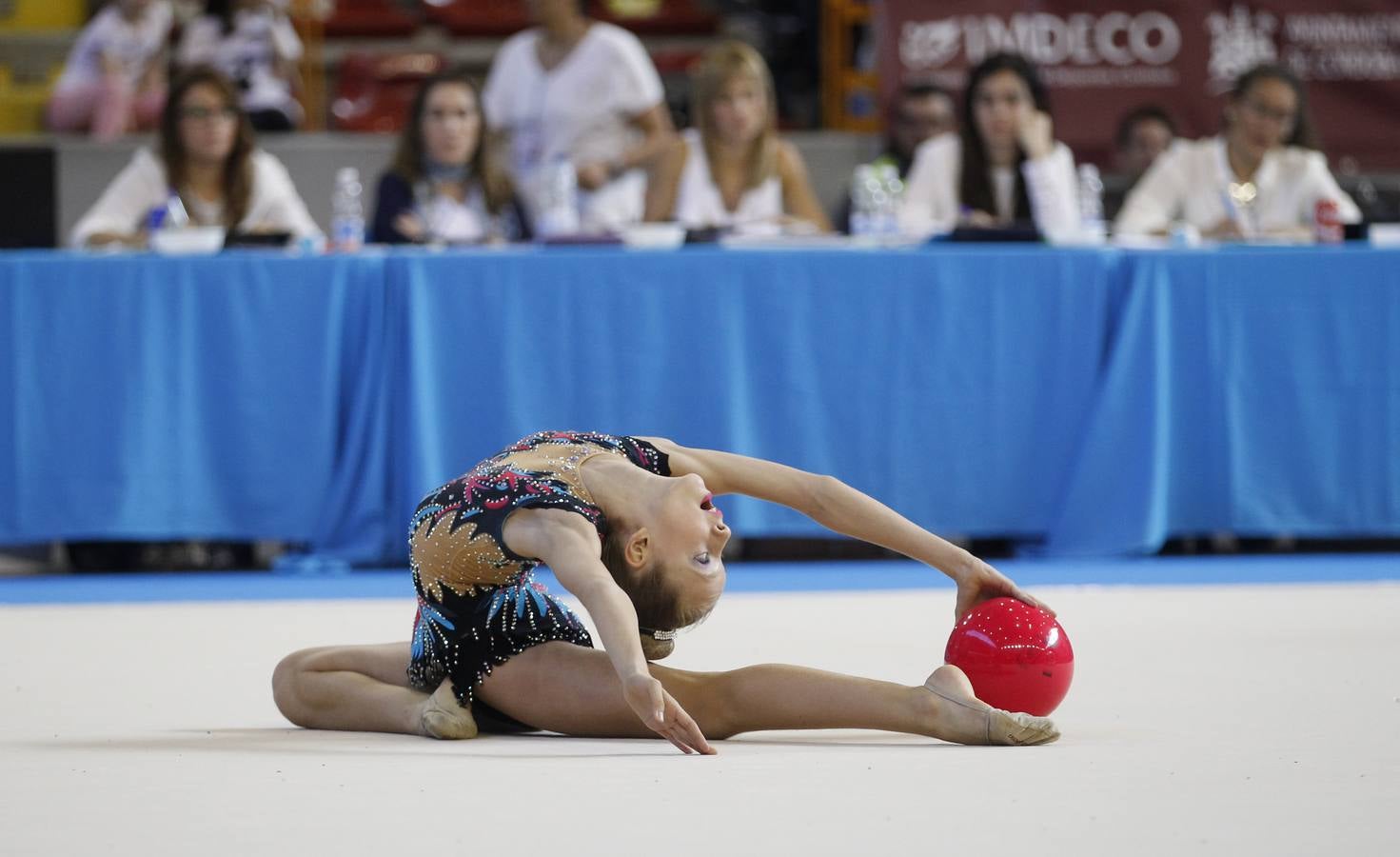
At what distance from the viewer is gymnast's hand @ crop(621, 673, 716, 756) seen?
6.89 ft

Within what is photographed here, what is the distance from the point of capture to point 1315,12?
25.1ft

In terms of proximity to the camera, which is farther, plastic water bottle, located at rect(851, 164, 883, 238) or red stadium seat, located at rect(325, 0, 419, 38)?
red stadium seat, located at rect(325, 0, 419, 38)

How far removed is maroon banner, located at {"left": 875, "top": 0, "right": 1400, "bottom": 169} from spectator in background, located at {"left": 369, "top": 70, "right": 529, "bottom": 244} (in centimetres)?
246

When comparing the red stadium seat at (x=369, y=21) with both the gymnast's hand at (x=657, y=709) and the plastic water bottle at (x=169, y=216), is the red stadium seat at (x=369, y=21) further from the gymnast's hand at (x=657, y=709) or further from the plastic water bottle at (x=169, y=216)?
the gymnast's hand at (x=657, y=709)

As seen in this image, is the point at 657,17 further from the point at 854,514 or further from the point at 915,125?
the point at 854,514

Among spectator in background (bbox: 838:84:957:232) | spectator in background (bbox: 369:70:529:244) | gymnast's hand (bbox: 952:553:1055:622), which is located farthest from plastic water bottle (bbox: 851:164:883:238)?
gymnast's hand (bbox: 952:553:1055:622)

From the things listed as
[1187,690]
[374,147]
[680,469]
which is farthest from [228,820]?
[374,147]

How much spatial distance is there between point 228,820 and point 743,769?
1.98 ft

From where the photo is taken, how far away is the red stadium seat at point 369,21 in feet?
28.7

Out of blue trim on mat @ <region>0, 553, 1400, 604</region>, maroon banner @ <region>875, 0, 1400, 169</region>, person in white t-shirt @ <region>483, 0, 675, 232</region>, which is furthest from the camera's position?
maroon banner @ <region>875, 0, 1400, 169</region>

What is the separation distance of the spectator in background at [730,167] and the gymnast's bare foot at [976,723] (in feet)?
11.0

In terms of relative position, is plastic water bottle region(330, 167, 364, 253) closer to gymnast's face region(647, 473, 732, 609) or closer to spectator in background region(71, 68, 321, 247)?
spectator in background region(71, 68, 321, 247)

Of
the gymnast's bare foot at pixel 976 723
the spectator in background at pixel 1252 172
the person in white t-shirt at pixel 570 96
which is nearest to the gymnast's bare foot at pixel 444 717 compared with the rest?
the gymnast's bare foot at pixel 976 723

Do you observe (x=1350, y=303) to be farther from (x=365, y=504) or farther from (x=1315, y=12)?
(x=1315, y=12)
